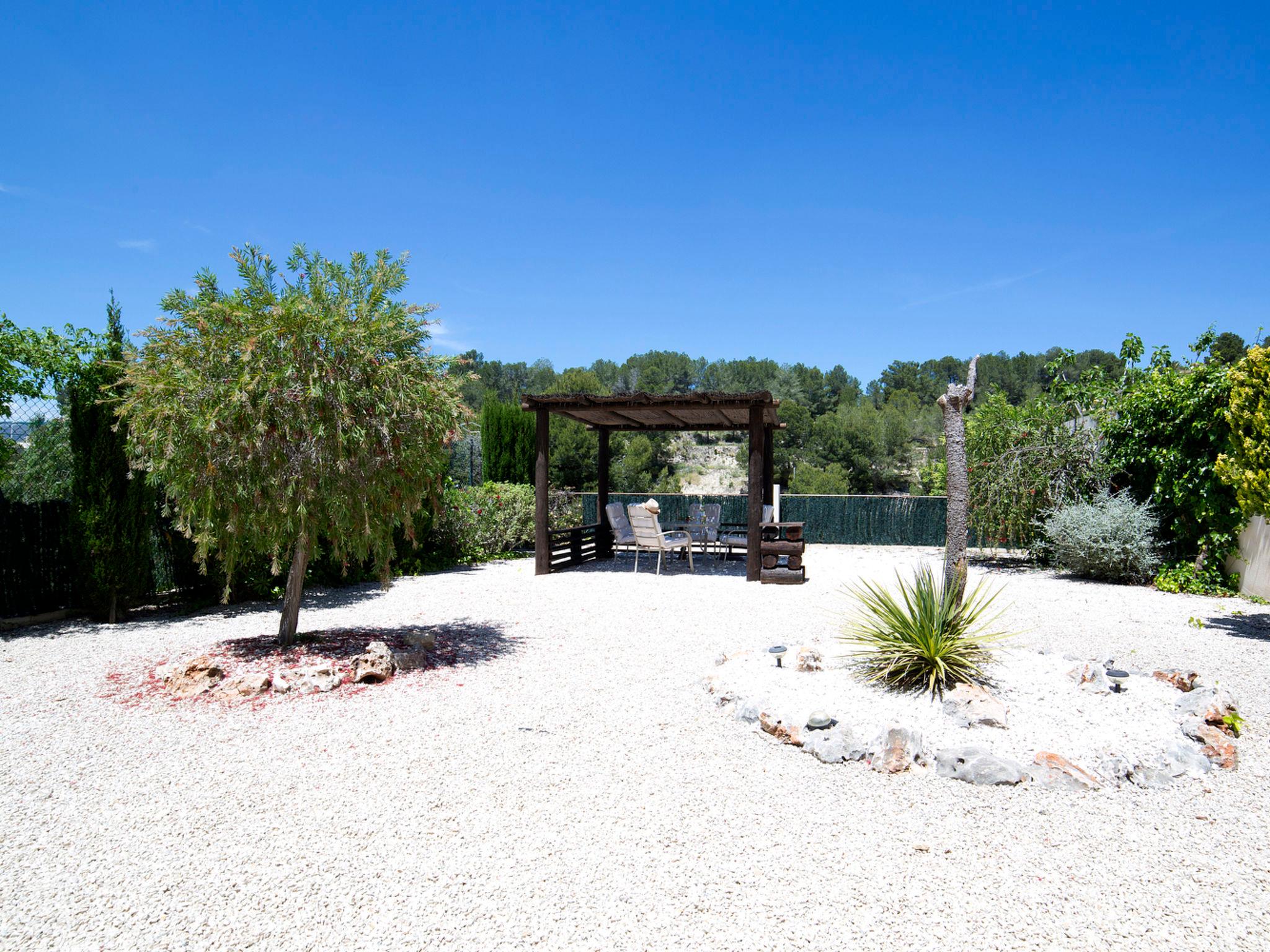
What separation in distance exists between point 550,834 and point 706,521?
370 inches

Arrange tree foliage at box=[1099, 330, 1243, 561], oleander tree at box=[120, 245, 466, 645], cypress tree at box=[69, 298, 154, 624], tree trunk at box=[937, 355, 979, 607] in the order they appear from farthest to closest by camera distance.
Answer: tree foliage at box=[1099, 330, 1243, 561] < cypress tree at box=[69, 298, 154, 624] < oleander tree at box=[120, 245, 466, 645] < tree trunk at box=[937, 355, 979, 607]

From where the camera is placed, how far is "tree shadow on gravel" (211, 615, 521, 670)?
4988 mm

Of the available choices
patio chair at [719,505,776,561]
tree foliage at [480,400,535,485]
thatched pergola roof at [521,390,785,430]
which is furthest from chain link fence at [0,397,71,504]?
tree foliage at [480,400,535,485]

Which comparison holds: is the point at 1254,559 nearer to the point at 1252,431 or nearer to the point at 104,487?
the point at 1252,431

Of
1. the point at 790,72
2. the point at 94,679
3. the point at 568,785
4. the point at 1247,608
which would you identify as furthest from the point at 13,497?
the point at 1247,608

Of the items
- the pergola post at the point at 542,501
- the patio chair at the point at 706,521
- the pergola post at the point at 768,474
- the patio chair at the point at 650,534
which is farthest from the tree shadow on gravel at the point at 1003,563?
the pergola post at the point at 542,501

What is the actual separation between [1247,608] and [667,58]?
9797mm

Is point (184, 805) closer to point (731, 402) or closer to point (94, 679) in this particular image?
point (94, 679)

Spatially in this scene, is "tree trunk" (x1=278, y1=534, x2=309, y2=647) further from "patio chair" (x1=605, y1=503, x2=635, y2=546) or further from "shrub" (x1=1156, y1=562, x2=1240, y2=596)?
"shrub" (x1=1156, y1=562, x2=1240, y2=596)

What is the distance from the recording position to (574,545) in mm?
10727

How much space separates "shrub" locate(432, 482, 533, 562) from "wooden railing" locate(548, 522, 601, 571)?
663mm

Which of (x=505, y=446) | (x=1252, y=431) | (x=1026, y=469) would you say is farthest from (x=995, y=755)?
(x=505, y=446)

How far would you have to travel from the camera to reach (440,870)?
2.31 metres

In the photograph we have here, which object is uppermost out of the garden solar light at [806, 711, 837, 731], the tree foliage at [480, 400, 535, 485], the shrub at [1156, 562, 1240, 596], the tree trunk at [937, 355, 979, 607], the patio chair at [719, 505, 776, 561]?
the tree foliage at [480, 400, 535, 485]
